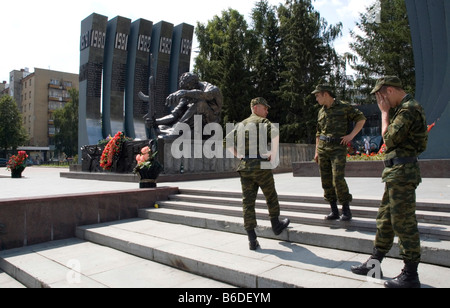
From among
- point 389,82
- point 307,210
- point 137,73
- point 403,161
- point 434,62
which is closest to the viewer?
point 403,161

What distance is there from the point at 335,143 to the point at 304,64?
81.6ft

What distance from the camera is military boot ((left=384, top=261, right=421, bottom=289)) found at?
2480 mm

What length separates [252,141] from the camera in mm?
3693

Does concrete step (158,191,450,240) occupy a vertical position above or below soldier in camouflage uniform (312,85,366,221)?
below

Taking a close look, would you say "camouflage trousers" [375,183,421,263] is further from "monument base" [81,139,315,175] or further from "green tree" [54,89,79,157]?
"green tree" [54,89,79,157]

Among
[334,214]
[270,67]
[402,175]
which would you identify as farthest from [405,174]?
[270,67]

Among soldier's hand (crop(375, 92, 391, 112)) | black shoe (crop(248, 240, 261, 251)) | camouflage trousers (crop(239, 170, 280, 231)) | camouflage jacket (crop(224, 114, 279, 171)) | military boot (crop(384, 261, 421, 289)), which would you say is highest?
soldier's hand (crop(375, 92, 391, 112))

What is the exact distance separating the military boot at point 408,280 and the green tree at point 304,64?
24.1m

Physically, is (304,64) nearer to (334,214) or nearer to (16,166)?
(16,166)

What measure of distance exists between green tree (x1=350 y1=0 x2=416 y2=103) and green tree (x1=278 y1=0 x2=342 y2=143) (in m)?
2.65

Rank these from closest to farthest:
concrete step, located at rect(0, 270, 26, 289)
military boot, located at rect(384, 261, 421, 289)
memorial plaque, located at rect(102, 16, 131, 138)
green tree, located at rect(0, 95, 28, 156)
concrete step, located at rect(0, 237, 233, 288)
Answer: military boot, located at rect(384, 261, 421, 289) → concrete step, located at rect(0, 237, 233, 288) → concrete step, located at rect(0, 270, 26, 289) → memorial plaque, located at rect(102, 16, 131, 138) → green tree, located at rect(0, 95, 28, 156)

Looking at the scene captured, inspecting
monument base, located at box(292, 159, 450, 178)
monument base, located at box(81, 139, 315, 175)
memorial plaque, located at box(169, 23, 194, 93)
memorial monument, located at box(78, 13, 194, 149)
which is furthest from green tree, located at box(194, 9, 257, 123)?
monument base, located at box(292, 159, 450, 178)

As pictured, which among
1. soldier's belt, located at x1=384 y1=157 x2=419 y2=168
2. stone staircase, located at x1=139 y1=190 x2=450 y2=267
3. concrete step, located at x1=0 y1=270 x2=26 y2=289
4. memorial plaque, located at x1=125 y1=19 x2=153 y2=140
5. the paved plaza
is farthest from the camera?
memorial plaque, located at x1=125 y1=19 x2=153 y2=140

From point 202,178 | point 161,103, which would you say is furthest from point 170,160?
point 161,103
